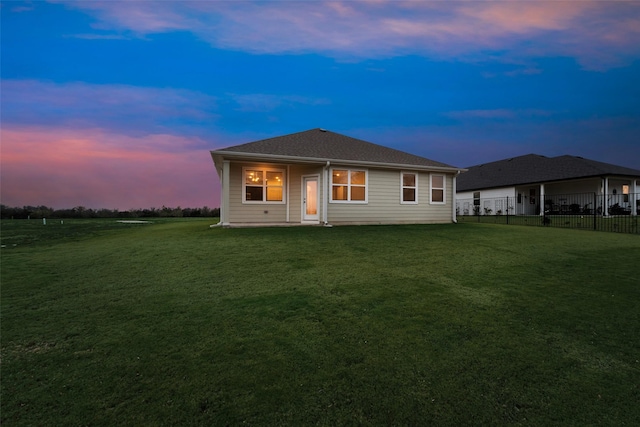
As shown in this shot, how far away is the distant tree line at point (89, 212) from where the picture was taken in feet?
89.8

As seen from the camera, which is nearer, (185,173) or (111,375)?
(111,375)

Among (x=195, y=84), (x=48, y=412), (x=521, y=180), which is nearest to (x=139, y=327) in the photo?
(x=48, y=412)

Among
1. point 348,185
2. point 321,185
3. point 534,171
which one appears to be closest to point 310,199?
point 321,185

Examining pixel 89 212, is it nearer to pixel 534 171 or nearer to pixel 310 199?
pixel 310 199

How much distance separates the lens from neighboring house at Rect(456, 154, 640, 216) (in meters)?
23.1

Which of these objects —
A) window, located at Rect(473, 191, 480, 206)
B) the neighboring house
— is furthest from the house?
window, located at Rect(473, 191, 480, 206)

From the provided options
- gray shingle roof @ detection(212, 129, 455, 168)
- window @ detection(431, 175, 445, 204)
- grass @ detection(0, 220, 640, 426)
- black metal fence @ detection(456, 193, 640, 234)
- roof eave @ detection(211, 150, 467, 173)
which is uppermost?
gray shingle roof @ detection(212, 129, 455, 168)

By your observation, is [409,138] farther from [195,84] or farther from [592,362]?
[592,362]

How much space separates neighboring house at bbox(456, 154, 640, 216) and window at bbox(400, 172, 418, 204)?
1232cm

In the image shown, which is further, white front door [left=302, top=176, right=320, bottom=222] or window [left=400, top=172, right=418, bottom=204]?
window [left=400, top=172, right=418, bottom=204]

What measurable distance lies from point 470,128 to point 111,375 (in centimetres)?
5826

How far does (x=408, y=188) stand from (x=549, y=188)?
20892 mm

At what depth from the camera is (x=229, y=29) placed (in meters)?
15.6

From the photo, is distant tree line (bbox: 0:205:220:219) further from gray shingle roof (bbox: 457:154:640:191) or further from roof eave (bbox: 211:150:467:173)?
gray shingle roof (bbox: 457:154:640:191)
